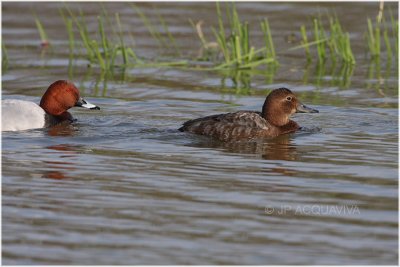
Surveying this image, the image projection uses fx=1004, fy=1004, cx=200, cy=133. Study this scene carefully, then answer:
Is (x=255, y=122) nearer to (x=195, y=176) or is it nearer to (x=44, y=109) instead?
(x=195, y=176)

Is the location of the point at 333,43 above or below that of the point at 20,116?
above

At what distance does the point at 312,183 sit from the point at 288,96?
310cm

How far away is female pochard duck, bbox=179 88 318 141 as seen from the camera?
10.3 metres

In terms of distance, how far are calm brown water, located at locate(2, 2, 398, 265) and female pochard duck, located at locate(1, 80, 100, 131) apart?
0.69ft

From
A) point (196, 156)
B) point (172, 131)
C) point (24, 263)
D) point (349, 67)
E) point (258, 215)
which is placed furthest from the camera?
point (349, 67)

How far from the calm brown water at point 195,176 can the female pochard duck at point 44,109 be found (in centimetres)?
21

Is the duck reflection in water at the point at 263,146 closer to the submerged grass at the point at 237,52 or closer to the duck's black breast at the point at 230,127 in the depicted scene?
the duck's black breast at the point at 230,127

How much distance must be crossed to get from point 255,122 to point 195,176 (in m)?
2.48

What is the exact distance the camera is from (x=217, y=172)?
328 inches

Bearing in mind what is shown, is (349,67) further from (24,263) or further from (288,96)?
(24,263)

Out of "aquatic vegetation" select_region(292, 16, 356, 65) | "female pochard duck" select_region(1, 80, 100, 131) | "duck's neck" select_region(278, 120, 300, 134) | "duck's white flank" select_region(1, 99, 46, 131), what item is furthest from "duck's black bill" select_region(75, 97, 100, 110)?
"aquatic vegetation" select_region(292, 16, 356, 65)

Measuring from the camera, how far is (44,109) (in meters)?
11.5

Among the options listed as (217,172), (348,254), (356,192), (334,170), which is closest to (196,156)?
(217,172)

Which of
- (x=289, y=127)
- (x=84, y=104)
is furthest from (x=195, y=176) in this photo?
(x=84, y=104)
